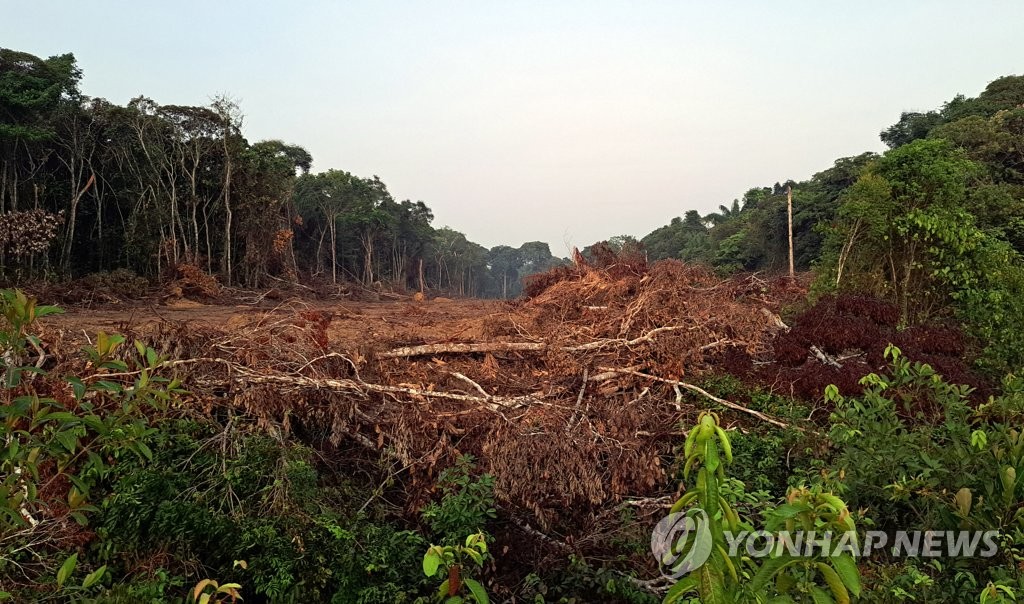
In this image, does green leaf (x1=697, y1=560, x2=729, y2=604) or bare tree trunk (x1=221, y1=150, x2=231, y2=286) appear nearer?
green leaf (x1=697, y1=560, x2=729, y2=604)

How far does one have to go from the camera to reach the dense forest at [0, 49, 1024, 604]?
1644mm

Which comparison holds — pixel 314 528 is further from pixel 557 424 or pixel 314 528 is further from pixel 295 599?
pixel 557 424

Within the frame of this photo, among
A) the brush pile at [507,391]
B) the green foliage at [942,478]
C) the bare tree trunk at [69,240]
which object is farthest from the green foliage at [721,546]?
the bare tree trunk at [69,240]

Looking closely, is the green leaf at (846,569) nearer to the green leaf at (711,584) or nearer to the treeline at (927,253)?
the green leaf at (711,584)

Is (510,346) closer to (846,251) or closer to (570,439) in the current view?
(570,439)

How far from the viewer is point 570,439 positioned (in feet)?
14.1

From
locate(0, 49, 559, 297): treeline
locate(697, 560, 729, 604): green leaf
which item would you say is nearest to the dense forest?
locate(697, 560, 729, 604): green leaf

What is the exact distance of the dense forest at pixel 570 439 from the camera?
1644 mm

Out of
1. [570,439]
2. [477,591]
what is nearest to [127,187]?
[570,439]

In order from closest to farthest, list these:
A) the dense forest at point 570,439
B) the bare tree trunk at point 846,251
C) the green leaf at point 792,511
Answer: the green leaf at point 792,511 < the dense forest at point 570,439 < the bare tree trunk at point 846,251

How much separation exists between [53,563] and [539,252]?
339 feet

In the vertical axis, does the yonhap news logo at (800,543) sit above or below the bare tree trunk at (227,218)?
below

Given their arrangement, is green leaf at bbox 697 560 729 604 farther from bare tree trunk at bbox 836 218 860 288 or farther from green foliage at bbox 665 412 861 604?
bare tree trunk at bbox 836 218 860 288

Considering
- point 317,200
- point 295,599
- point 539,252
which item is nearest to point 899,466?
point 295,599
